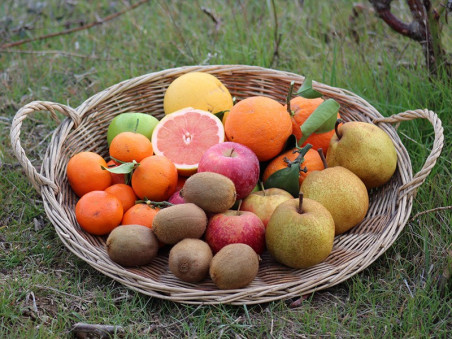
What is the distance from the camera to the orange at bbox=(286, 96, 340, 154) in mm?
3172

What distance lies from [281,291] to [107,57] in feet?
10.4

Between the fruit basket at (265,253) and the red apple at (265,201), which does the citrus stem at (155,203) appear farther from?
the red apple at (265,201)

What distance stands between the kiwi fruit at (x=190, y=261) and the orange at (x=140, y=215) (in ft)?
1.10

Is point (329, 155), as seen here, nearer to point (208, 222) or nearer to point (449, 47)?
point (208, 222)

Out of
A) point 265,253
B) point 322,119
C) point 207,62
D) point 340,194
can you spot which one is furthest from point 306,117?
point 207,62

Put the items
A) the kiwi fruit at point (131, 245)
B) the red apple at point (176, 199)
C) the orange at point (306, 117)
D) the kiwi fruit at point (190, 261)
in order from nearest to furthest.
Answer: the kiwi fruit at point (190, 261) → the kiwi fruit at point (131, 245) → the red apple at point (176, 199) → the orange at point (306, 117)

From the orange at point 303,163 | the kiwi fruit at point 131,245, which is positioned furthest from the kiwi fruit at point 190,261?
the orange at point 303,163

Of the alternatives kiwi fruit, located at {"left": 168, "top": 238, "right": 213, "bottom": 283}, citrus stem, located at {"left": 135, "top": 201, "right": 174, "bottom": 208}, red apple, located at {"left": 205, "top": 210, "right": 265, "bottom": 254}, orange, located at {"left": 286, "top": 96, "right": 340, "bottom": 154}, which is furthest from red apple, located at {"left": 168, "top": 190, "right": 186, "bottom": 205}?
orange, located at {"left": 286, "top": 96, "right": 340, "bottom": 154}

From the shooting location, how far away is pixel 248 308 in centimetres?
244

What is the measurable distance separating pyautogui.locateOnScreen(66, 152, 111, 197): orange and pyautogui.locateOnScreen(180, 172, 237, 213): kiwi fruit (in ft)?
2.09

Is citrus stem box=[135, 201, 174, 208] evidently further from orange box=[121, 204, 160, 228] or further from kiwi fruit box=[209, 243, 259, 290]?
kiwi fruit box=[209, 243, 259, 290]

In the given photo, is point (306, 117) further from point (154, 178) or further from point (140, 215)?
point (140, 215)

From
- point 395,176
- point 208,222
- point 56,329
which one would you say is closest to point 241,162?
point 208,222

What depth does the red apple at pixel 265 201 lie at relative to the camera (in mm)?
2740
